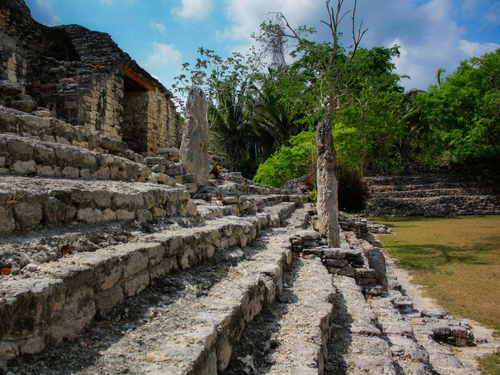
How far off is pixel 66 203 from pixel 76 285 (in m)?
1.00

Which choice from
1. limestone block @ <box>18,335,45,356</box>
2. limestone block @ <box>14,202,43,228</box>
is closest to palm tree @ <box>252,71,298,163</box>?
limestone block @ <box>14,202,43,228</box>

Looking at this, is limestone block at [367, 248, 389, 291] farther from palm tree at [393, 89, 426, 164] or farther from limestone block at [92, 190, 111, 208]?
palm tree at [393, 89, 426, 164]

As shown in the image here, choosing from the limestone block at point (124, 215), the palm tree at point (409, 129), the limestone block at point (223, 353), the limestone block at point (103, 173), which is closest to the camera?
the limestone block at point (223, 353)

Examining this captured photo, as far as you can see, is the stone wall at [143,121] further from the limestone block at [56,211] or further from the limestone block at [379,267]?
the limestone block at [56,211]

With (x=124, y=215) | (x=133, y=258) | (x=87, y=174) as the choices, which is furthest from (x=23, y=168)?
(x=133, y=258)

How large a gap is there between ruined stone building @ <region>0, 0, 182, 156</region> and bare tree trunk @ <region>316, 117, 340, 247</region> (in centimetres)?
594

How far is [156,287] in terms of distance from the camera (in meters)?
2.53

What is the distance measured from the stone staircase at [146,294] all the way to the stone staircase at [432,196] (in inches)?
774

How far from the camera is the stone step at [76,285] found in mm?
1457

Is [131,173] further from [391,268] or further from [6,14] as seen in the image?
[6,14]

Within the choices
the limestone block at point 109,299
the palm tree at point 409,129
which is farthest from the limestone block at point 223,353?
the palm tree at point 409,129

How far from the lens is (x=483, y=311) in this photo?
5453 mm

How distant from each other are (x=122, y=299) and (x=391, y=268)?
7901 millimetres

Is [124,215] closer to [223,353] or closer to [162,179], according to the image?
[223,353]
